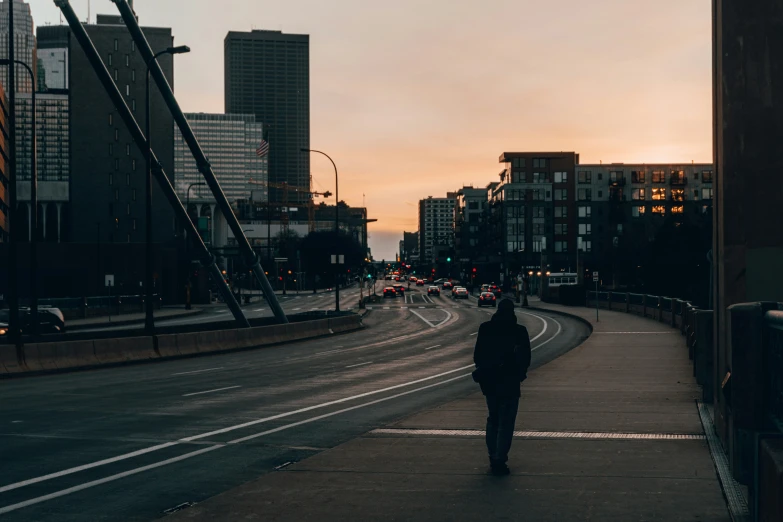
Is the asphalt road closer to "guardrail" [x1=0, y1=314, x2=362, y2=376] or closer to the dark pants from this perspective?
"guardrail" [x1=0, y1=314, x2=362, y2=376]

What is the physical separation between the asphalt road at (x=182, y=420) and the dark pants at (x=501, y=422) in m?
2.73

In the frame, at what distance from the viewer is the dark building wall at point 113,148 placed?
108750mm

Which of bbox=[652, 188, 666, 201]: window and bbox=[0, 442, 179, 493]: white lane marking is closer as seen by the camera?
bbox=[0, 442, 179, 493]: white lane marking

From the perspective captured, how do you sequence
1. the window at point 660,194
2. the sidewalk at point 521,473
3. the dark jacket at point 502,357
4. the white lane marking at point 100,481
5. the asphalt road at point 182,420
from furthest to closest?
the window at point 660,194, the dark jacket at point 502,357, the asphalt road at point 182,420, the white lane marking at point 100,481, the sidewalk at point 521,473

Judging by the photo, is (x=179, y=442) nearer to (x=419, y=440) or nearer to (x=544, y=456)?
(x=419, y=440)

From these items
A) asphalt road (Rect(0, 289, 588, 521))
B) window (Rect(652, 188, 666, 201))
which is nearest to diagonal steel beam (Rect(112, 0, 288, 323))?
asphalt road (Rect(0, 289, 588, 521))

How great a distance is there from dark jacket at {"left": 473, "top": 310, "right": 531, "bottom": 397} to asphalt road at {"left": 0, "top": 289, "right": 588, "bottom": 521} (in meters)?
2.91

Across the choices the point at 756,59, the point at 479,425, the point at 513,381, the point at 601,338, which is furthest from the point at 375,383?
the point at 601,338

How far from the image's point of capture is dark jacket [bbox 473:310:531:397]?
9641 mm

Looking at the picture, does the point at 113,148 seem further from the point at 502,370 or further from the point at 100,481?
the point at 502,370

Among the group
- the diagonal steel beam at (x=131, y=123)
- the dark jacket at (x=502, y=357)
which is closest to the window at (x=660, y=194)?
the diagonal steel beam at (x=131, y=123)

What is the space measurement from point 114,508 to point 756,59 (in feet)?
26.1

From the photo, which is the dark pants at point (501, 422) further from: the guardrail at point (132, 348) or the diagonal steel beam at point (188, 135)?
the diagonal steel beam at point (188, 135)

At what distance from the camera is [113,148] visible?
111750 mm
